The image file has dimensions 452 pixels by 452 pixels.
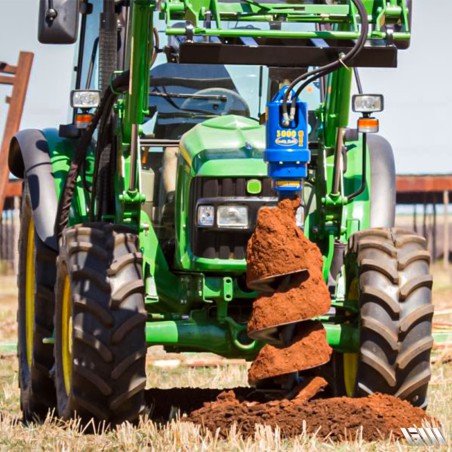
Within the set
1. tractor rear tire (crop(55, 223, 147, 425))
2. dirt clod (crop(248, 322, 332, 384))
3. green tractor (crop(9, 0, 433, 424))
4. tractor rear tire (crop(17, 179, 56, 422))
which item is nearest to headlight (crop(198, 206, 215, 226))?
green tractor (crop(9, 0, 433, 424))

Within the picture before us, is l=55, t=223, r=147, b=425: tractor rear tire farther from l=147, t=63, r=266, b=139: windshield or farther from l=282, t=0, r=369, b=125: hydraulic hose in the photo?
l=147, t=63, r=266, b=139: windshield

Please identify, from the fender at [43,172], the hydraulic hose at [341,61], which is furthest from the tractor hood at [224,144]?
the fender at [43,172]

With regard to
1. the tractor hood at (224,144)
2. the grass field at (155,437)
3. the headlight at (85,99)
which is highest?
the headlight at (85,99)

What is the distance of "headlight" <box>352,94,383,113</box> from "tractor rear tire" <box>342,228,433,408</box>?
88 cm

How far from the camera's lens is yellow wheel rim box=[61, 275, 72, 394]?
24.6ft

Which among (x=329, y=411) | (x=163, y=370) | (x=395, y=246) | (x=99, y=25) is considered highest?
(x=99, y=25)

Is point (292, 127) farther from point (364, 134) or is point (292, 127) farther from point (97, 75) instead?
point (97, 75)

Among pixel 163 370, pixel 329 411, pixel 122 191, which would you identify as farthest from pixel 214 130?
pixel 163 370

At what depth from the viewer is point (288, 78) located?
8211mm

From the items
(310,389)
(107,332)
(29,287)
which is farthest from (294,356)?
(29,287)

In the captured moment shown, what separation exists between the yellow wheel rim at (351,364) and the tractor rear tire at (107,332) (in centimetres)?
116

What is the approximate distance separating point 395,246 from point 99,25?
256cm

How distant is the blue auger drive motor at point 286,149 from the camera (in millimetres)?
6531

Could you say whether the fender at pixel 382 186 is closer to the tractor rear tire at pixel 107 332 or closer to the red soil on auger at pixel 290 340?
the red soil on auger at pixel 290 340
